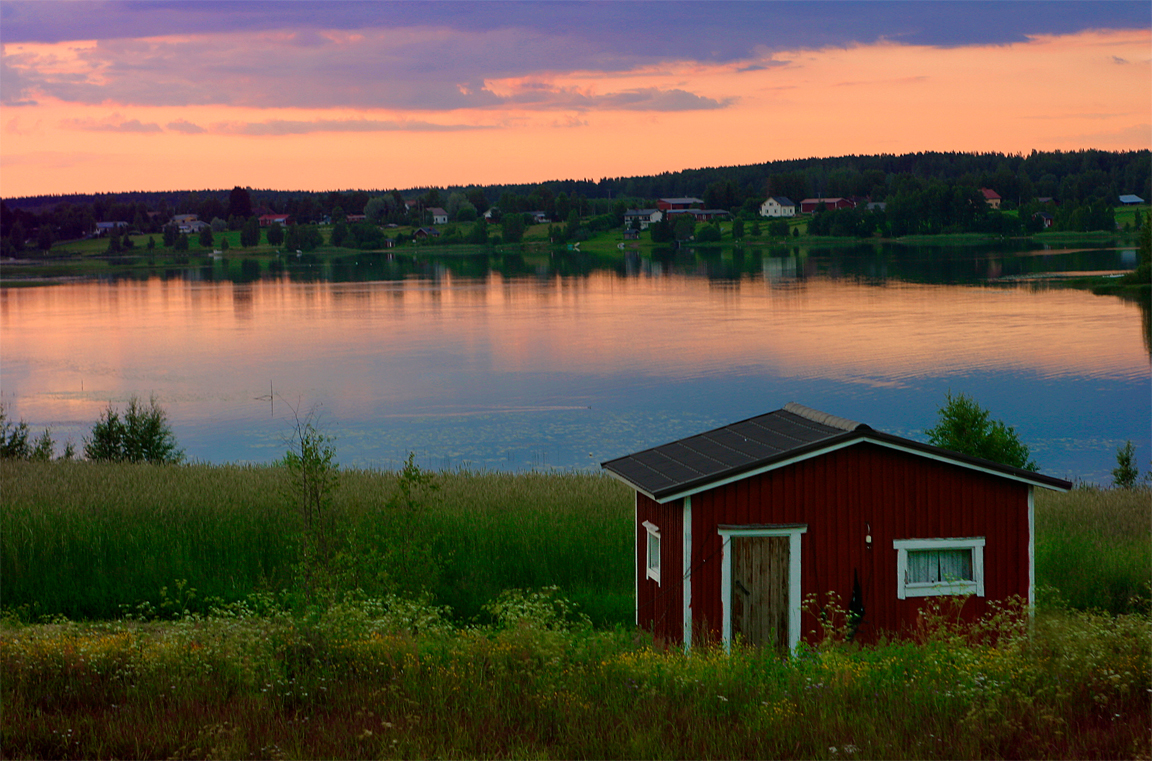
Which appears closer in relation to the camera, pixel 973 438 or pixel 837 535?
pixel 837 535

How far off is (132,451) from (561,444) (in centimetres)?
1575

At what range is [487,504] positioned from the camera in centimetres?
2425

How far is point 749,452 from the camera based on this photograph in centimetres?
1343

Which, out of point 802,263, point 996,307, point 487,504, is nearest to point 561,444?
point 487,504

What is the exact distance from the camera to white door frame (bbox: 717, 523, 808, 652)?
1285 centimetres

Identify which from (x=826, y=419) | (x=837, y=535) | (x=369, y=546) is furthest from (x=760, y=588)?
(x=369, y=546)

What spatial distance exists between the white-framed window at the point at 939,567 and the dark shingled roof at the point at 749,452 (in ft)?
3.39

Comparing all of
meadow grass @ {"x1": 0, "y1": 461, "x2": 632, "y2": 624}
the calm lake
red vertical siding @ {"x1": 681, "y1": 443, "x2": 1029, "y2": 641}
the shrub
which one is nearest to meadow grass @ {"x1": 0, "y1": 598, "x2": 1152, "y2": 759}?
red vertical siding @ {"x1": 681, "y1": 443, "x2": 1029, "y2": 641}

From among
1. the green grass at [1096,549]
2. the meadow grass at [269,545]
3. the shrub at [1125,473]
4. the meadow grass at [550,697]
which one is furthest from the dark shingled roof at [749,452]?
the shrub at [1125,473]

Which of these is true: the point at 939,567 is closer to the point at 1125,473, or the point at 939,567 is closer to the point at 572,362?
the point at 1125,473

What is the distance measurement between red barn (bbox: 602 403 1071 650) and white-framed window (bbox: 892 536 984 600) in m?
0.01

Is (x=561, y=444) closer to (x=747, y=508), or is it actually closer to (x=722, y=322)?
(x=747, y=508)

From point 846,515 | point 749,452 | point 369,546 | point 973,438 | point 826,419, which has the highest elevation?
point 826,419

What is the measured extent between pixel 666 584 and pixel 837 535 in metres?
2.17
